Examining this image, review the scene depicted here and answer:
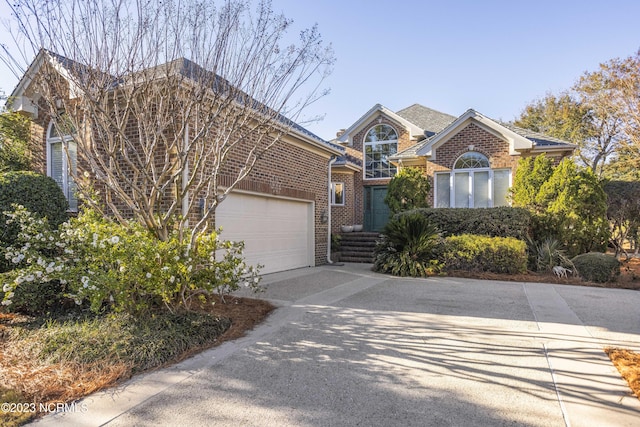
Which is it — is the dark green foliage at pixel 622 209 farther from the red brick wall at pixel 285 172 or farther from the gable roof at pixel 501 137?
the red brick wall at pixel 285 172

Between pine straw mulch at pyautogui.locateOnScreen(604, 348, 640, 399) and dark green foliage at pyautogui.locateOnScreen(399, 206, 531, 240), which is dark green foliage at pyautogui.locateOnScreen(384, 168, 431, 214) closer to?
dark green foliage at pyautogui.locateOnScreen(399, 206, 531, 240)

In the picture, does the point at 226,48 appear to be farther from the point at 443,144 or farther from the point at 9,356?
the point at 443,144

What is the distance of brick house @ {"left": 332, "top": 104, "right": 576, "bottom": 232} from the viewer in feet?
43.1

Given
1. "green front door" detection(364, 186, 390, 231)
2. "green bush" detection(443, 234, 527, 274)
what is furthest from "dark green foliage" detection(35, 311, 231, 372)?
"green front door" detection(364, 186, 390, 231)

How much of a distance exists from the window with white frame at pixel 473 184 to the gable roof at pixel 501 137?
2.90 ft

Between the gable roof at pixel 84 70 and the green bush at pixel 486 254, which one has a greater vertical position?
the gable roof at pixel 84 70

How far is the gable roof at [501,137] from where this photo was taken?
40.9 feet

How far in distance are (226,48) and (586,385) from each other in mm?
5850

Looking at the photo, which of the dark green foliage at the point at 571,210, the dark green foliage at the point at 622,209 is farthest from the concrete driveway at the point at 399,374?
the dark green foliage at the point at 622,209

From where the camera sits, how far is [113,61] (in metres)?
5.14

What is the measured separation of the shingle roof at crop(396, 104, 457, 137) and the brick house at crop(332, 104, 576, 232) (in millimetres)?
54

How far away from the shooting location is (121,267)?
417cm

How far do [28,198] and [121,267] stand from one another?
337 centimetres

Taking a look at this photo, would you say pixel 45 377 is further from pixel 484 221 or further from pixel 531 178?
pixel 531 178
